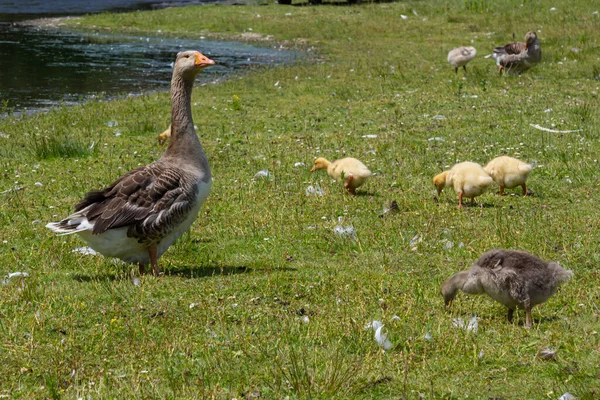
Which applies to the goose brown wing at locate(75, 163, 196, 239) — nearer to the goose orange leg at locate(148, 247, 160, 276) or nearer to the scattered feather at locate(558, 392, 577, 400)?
the goose orange leg at locate(148, 247, 160, 276)

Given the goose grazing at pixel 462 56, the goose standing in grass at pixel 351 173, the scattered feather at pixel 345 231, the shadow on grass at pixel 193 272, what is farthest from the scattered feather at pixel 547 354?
the goose grazing at pixel 462 56

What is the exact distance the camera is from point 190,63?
10.1 meters

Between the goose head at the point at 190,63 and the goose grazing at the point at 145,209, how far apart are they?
98 cm

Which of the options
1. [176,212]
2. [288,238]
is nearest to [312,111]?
[288,238]

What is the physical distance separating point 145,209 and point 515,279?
3966 millimetres

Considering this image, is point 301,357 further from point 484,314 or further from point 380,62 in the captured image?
point 380,62

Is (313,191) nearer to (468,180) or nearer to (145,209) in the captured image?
(468,180)

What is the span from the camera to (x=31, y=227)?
435 inches

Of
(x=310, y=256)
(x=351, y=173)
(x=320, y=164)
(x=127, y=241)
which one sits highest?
(x=127, y=241)

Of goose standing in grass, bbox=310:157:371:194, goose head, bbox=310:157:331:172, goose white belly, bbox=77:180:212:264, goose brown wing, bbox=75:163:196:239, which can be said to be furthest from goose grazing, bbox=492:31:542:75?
goose brown wing, bbox=75:163:196:239

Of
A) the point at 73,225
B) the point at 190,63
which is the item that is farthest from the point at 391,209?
the point at 73,225

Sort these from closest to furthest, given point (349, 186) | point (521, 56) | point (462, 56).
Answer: point (349, 186) < point (521, 56) < point (462, 56)

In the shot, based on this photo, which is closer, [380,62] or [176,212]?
[176,212]

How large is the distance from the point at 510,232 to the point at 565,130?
6.84 meters
